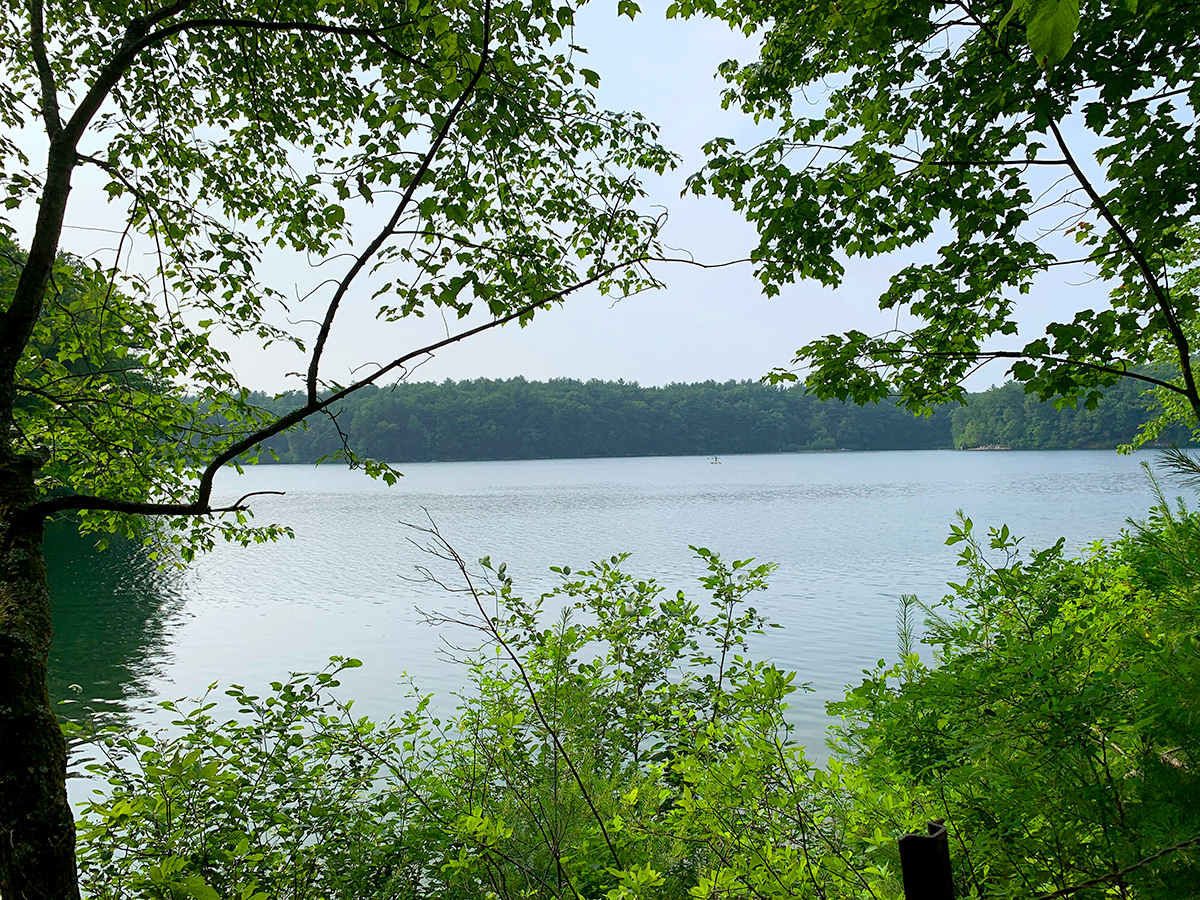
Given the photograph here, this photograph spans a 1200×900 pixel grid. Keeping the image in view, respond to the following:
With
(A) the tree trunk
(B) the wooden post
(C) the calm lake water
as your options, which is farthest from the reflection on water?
(B) the wooden post

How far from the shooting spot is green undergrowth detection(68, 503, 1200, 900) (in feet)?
5.80

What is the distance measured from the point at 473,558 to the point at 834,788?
21.7m

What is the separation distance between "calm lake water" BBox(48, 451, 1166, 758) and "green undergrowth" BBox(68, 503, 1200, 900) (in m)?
0.72

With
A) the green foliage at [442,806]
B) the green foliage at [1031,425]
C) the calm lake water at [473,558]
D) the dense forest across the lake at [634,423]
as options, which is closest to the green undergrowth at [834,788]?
the green foliage at [442,806]

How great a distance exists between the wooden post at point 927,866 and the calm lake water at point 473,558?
152 cm

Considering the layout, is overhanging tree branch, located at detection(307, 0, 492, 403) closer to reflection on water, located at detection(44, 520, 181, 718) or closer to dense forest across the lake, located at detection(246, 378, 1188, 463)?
reflection on water, located at detection(44, 520, 181, 718)

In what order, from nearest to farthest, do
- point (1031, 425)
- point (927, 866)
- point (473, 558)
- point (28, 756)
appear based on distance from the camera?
point (927, 866)
point (28, 756)
point (473, 558)
point (1031, 425)

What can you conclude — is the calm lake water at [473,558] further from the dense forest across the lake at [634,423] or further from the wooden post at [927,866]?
the dense forest across the lake at [634,423]

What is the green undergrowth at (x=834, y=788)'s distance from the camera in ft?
5.80

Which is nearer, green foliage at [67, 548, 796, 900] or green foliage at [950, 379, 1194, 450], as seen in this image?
green foliage at [67, 548, 796, 900]

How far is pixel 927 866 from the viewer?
1446mm

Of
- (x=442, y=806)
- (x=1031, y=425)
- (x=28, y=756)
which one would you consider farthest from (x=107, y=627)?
(x=1031, y=425)

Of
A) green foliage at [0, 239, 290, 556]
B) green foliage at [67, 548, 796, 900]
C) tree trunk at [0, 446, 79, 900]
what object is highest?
green foliage at [0, 239, 290, 556]

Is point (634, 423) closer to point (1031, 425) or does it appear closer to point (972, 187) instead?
point (1031, 425)
